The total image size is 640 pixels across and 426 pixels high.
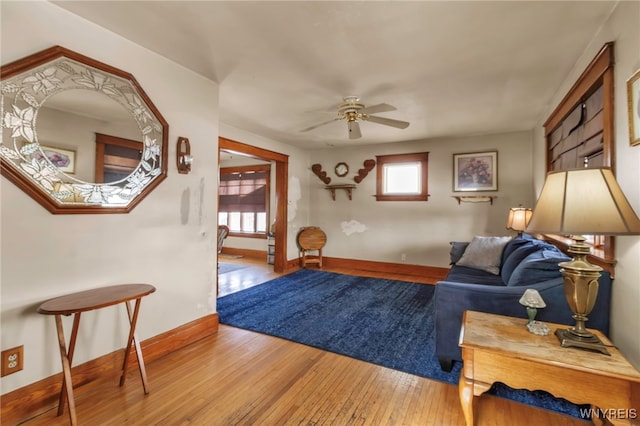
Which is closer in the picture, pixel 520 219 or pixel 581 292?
pixel 581 292

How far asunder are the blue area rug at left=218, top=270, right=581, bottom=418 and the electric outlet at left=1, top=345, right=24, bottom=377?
60.2 inches

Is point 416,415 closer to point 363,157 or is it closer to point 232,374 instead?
point 232,374

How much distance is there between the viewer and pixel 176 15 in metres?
1.76

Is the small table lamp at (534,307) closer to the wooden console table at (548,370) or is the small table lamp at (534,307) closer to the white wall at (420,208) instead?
the wooden console table at (548,370)

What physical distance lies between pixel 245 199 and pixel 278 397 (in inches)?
221

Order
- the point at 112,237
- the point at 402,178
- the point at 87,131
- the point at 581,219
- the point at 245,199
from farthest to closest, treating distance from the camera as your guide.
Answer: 1. the point at 245,199
2. the point at 402,178
3. the point at 112,237
4. the point at 87,131
5. the point at 581,219

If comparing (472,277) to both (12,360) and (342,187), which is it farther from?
(12,360)

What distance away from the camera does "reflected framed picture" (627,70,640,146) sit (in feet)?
4.50

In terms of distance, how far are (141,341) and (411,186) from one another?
444 cm

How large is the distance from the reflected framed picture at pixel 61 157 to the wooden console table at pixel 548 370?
8.11ft

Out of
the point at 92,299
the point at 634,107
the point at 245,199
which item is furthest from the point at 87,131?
the point at 245,199

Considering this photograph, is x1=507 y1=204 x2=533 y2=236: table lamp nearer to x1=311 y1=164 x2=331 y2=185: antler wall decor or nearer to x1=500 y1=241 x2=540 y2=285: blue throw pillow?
x1=500 y1=241 x2=540 y2=285: blue throw pillow

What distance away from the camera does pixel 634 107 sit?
4.61 ft

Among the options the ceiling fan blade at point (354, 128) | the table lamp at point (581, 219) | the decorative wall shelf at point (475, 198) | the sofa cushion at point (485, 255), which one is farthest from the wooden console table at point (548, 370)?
the decorative wall shelf at point (475, 198)
